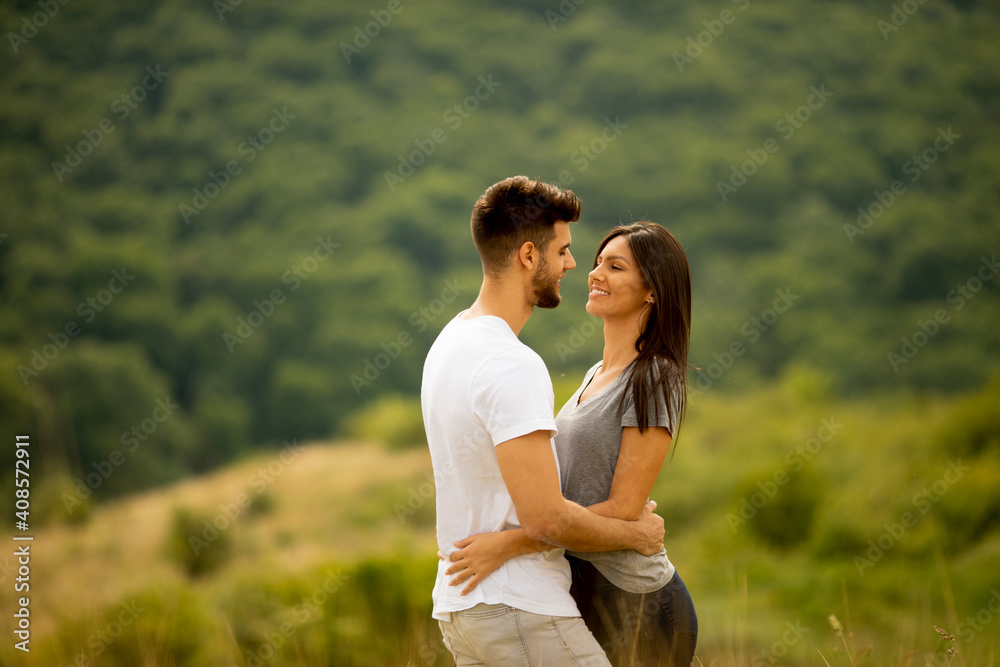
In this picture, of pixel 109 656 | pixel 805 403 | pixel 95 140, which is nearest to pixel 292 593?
pixel 109 656

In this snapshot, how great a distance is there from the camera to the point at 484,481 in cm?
266

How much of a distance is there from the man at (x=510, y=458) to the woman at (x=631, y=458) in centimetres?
8

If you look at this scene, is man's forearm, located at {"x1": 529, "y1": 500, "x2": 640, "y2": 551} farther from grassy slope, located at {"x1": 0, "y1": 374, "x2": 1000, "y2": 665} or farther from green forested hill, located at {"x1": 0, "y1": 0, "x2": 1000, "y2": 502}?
green forested hill, located at {"x1": 0, "y1": 0, "x2": 1000, "y2": 502}

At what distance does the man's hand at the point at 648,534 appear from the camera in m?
2.77

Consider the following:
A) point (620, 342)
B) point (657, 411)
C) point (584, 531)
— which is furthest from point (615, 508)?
point (620, 342)

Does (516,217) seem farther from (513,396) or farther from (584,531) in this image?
(584,531)

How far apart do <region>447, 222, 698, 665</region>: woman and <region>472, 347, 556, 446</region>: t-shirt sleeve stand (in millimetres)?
365

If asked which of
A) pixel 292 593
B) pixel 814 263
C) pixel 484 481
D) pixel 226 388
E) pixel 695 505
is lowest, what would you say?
pixel 226 388

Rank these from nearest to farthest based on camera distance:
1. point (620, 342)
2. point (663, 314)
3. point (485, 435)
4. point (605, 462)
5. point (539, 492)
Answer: point (539, 492) → point (485, 435) → point (605, 462) → point (663, 314) → point (620, 342)

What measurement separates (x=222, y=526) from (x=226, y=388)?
29.5m

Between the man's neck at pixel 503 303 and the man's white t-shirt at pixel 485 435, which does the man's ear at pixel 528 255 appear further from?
the man's white t-shirt at pixel 485 435

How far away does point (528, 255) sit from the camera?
111 inches

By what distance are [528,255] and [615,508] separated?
2.88 feet

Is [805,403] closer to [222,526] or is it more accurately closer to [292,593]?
[222,526]
